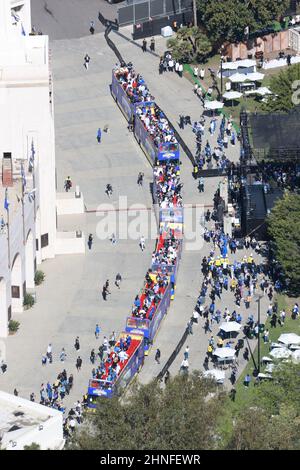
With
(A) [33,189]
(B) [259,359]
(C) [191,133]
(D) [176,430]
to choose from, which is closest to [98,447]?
(D) [176,430]

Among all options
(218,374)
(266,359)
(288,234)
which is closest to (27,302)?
(218,374)

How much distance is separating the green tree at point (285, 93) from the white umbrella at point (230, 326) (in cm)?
3050

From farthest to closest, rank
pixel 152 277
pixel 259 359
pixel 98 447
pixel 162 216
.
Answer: pixel 162 216 → pixel 152 277 → pixel 259 359 → pixel 98 447

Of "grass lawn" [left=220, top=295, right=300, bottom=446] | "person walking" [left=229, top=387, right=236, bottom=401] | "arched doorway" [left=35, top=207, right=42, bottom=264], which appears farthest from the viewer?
"arched doorway" [left=35, top=207, right=42, bottom=264]

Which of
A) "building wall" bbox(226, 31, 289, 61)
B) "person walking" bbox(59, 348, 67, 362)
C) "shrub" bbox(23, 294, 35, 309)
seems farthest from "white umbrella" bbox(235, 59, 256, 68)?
"person walking" bbox(59, 348, 67, 362)

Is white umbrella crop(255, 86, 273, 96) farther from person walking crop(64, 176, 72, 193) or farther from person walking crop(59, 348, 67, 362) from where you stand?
person walking crop(59, 348, 67, 362)

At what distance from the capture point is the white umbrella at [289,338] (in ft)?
391

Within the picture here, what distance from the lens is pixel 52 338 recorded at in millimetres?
121562

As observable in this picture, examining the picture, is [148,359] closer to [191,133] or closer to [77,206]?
[77,206]

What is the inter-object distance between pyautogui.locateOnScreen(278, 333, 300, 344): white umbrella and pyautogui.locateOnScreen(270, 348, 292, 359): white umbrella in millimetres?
2302

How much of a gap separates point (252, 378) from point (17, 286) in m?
17.2

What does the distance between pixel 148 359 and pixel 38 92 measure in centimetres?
2067

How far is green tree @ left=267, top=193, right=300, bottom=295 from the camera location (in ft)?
412

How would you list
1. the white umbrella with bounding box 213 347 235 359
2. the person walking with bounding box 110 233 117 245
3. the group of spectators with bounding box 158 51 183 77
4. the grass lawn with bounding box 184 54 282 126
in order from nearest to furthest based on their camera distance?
the white umbrella with bounding box 213 347 235 359
the person walking with bounding box 110 233 117 245
the grass lawn with bounding box 184 54 282 126
the group of spectators with bounding box 158 51 183 77
